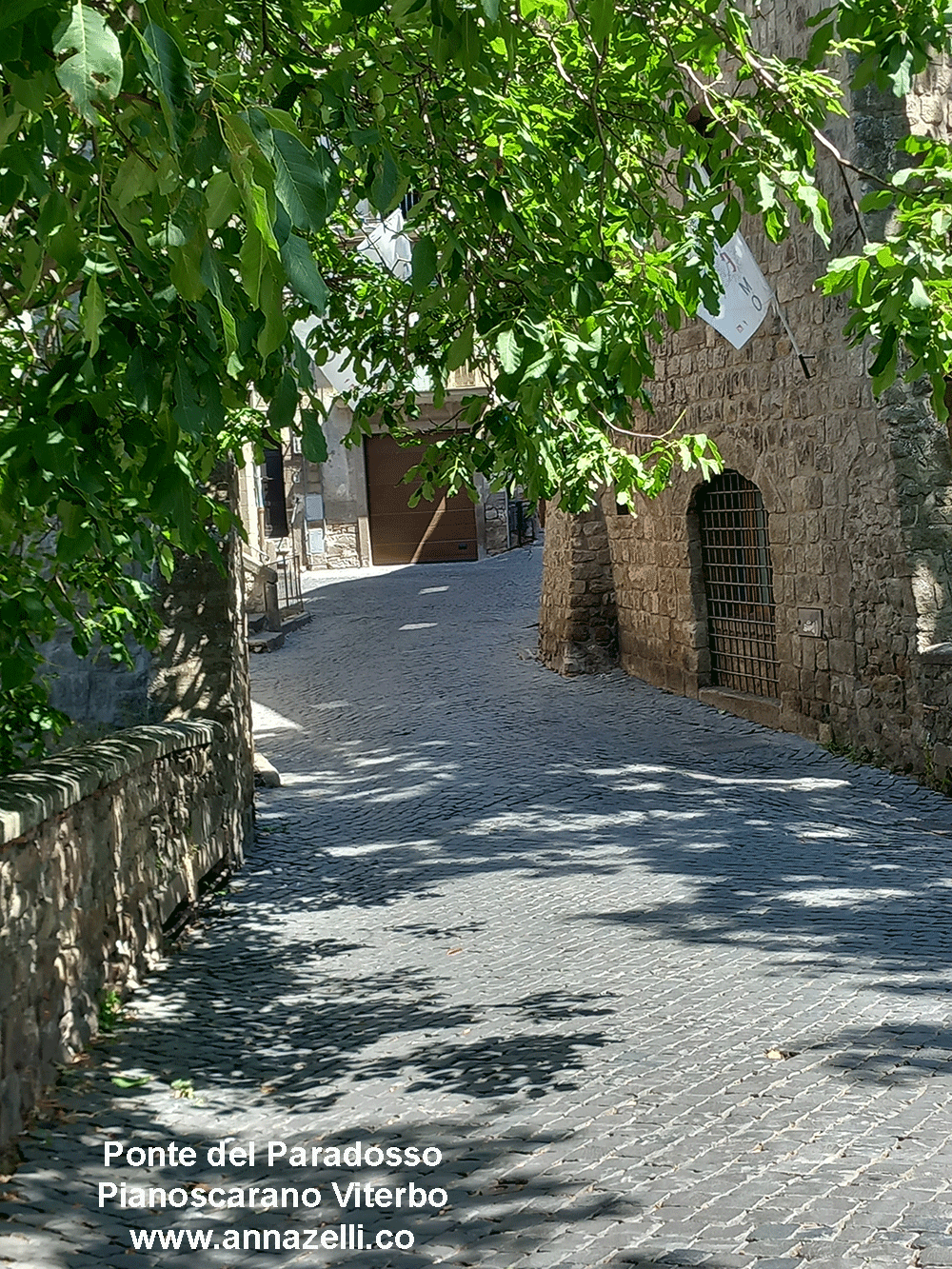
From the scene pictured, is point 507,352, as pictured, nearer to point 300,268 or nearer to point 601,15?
point 601,15

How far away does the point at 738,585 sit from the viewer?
13.3 meters

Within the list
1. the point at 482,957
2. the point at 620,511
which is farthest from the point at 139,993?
the point at 620,511

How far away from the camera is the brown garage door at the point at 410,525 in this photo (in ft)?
97.4

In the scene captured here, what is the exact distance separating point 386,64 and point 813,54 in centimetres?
154

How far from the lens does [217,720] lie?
948cm

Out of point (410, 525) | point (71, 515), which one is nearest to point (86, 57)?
point (71, 515)

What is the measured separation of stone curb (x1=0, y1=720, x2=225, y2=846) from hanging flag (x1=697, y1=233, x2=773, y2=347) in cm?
490

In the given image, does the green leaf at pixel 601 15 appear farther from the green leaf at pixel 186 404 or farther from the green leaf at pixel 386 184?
the green leaf at pixel 186 404

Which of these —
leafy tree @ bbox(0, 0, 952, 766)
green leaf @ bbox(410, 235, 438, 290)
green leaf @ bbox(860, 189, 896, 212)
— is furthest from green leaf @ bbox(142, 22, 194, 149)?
green leaf @ bbox(860, 189, 896, 212)

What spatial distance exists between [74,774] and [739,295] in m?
6.63

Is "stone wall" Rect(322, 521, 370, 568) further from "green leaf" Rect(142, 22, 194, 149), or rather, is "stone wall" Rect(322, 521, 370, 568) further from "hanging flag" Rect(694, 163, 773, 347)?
"green leaf" Rect(142, 22, 194, 149)

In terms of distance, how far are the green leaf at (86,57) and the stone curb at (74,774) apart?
2.90m

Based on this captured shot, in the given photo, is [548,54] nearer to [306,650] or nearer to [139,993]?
[139,993]

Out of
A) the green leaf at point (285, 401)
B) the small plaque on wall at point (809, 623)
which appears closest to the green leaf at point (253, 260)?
the green leaf at point (285, 401)
